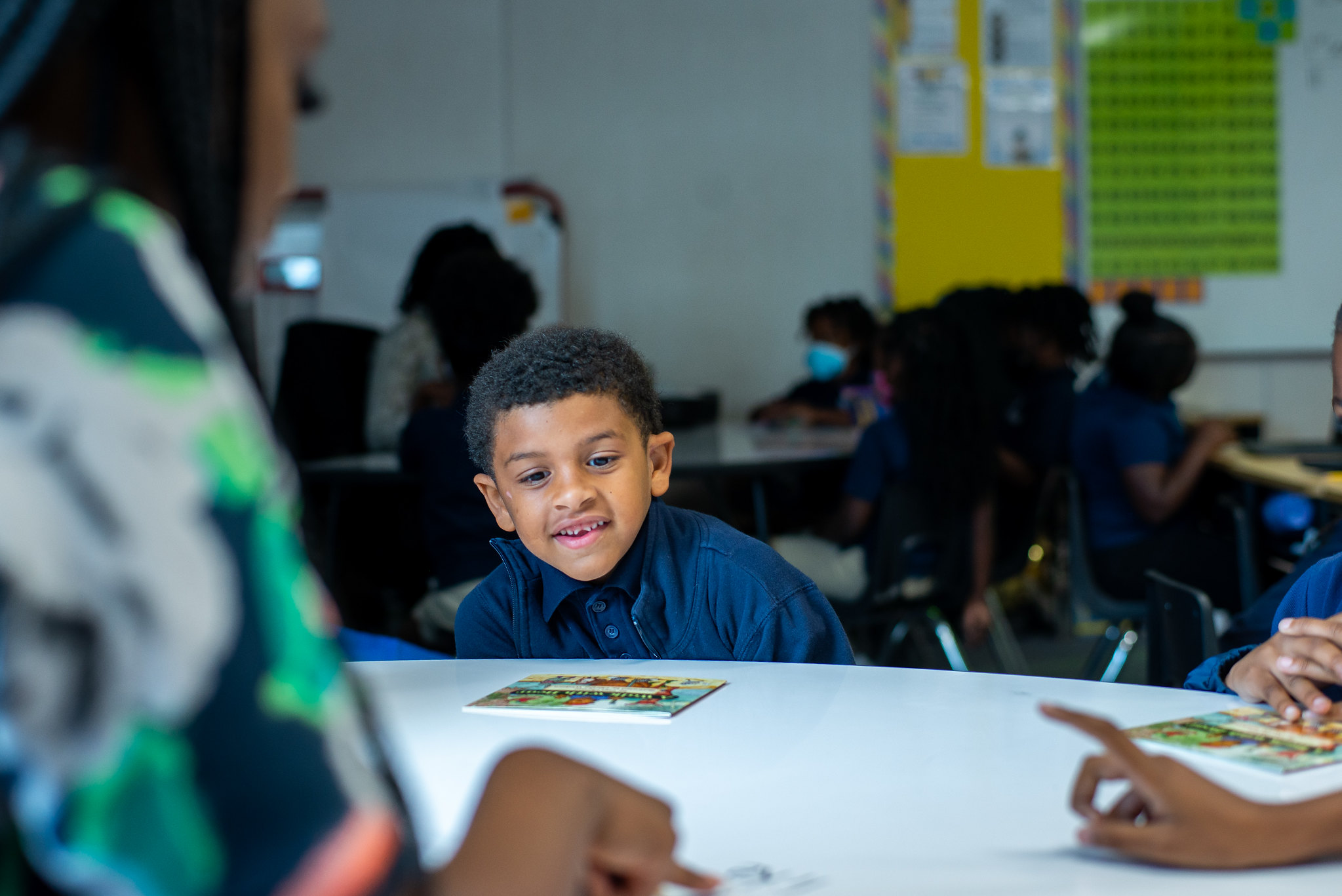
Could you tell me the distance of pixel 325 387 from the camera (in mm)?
3504

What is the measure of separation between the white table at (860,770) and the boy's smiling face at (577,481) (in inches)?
8.4

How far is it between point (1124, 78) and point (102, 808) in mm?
4947

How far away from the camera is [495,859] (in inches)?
18.2

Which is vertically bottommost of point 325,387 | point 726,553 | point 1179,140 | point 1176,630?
point 1176,630

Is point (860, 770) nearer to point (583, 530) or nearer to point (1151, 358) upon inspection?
point (583, 530)

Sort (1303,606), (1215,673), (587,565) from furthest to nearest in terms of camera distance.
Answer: (587,565), (1303,606), (1215,673)

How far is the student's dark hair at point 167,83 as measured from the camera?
35 cm

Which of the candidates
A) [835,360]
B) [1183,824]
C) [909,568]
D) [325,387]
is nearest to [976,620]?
[909,568]

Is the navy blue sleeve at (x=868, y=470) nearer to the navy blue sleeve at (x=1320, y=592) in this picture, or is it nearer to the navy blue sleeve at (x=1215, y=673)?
the navy blue sleeve at (x=1320, y=592)

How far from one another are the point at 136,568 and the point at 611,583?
1059 millimetres

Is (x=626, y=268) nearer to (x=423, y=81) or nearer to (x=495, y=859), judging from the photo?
(x=423, y=81)

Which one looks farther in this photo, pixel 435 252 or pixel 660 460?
pixel 435 252

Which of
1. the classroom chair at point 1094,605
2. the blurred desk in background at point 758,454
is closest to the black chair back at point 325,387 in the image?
the blurred desk in background at point 758,454

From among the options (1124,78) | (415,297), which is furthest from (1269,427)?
(415,297)
